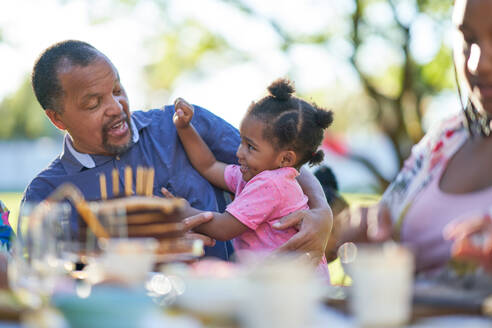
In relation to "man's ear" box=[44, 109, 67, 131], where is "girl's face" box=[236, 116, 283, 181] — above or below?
below

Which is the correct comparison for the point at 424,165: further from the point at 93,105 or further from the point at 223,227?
the point at 93,105

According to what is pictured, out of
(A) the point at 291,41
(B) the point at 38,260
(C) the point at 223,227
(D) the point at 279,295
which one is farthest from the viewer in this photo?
(A) the point at 291,41

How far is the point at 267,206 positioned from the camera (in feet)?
9.89

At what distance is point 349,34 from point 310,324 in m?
9.91

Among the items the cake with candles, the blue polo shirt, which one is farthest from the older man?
the cake with candles

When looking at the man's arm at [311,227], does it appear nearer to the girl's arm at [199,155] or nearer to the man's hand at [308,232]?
the man's hand at [308,232]

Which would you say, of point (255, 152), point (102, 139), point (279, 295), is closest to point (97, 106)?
point (102, 139)

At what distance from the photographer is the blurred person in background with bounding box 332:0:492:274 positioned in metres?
1.95

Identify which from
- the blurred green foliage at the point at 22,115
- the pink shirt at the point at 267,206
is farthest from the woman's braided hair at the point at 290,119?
the blurred green foliage at the point at 22,115

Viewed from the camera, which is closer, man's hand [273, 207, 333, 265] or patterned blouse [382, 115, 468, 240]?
patterned blouse [382, 115, 468, 240]

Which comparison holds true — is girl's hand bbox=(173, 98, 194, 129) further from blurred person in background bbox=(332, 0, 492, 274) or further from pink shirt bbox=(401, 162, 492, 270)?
pink shirt bbox=(401, 162, 492, 270)

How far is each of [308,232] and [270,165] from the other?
0.37 m

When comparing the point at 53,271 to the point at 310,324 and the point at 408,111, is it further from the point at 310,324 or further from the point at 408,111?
the point at 408,111

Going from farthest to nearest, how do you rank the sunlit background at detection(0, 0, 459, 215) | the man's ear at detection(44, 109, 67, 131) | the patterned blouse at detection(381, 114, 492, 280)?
the sunlit background at detection(0, 0, 459, 215) < the man's ear at detection(44, 109, 67, 131) < the patterned blouse at detection(381, 114, 492, 280)
